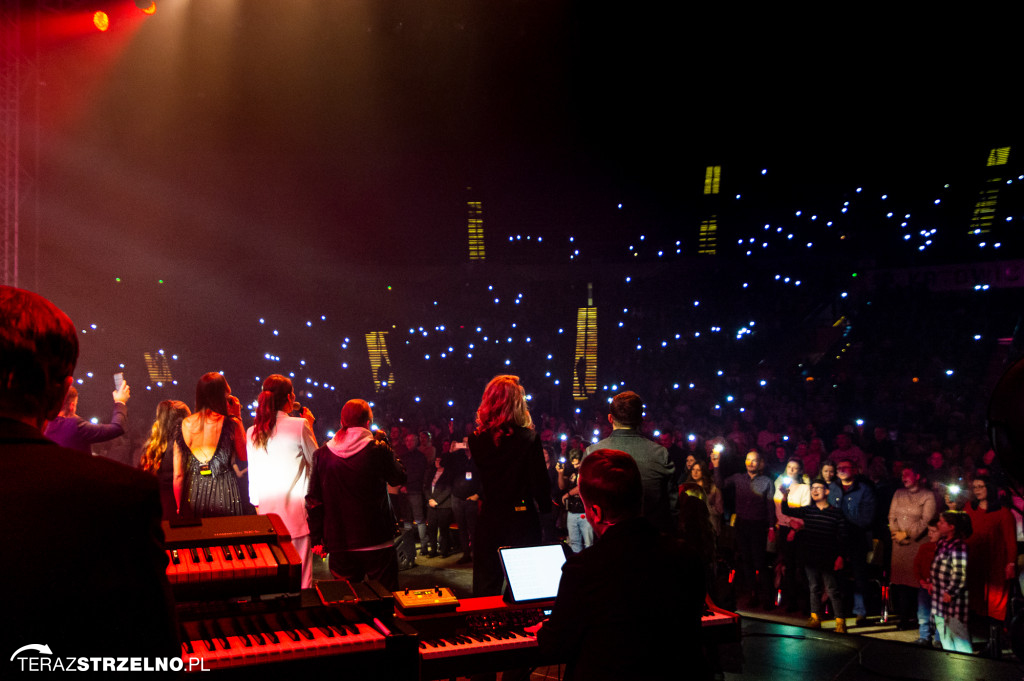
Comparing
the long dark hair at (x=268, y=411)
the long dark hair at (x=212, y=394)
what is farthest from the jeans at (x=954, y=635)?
the long dark hair at (x=212, y=394)

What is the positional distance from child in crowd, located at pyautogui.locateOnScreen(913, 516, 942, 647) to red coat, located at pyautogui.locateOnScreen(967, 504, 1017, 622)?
0.98 feet

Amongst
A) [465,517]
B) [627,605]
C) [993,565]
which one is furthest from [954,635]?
[465,517]

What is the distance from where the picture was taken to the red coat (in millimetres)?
5098

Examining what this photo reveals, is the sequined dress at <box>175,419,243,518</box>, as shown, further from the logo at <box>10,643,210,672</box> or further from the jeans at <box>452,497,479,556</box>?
the jeans at <box>452,497,479,556</box>

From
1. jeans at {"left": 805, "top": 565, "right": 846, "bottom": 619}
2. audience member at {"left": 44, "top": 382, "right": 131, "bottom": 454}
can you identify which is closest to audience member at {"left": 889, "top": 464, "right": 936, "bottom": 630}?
jeans at {"left": 805, "top": 565, "right": 846, "bottom": 619}

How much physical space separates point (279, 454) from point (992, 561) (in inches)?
220

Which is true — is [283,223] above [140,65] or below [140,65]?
below

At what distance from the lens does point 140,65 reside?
981 centimetres

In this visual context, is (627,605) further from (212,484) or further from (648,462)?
(212,484)

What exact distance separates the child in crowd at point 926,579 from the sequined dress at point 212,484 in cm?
562

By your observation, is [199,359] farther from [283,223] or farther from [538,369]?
[538,369]

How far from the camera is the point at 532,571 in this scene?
2770 mm

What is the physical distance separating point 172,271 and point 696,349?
11.7m

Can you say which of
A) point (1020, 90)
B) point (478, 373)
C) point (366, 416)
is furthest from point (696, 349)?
point (366, 416)
